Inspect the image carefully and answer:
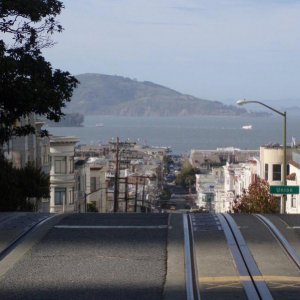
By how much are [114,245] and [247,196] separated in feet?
81.7

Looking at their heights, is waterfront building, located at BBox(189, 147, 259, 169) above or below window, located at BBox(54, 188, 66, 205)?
above

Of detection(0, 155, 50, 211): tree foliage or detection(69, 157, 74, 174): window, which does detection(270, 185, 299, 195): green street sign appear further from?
detection(69, 157, 74, 174): window

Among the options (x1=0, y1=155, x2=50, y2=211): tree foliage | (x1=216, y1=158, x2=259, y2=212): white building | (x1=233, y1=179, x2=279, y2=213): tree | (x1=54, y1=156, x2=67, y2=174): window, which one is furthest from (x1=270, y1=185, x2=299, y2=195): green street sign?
(x1=216, y1=158, x2=259, y2=212): white building

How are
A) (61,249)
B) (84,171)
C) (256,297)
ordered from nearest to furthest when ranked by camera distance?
1. (256,297)
2. (61,249)
3. (84,171)

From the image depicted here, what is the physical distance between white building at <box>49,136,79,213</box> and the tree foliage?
677 inches

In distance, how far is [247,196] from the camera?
128 ft

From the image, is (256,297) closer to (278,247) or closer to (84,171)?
(278,247)

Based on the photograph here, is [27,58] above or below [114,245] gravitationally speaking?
above

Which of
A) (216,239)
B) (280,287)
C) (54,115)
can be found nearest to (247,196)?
(54,115)

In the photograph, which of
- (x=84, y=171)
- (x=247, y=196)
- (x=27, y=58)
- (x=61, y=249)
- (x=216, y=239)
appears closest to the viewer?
(x=61, y=249)

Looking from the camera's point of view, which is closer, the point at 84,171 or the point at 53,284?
the point at 53,284

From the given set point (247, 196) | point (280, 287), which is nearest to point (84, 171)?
point (247, 196)

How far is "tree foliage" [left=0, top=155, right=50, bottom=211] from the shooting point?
32.0m

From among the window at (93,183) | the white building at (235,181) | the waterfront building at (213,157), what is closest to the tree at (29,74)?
the white building at (235,181)
